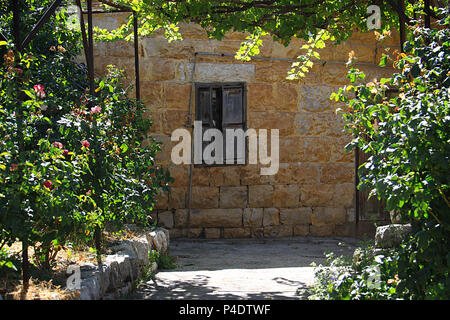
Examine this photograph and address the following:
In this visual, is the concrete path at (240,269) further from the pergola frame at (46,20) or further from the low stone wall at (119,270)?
the pergola frame at (46,20)

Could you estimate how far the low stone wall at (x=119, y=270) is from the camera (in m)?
3.81

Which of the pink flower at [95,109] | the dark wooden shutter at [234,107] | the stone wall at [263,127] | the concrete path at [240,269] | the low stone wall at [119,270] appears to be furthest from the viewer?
the dark wooden shutter at [234,107]

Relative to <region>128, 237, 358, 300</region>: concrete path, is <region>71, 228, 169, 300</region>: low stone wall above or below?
above

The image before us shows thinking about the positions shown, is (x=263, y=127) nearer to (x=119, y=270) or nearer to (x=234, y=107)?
(x=234, y=107)

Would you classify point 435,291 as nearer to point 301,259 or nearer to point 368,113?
point 368,113

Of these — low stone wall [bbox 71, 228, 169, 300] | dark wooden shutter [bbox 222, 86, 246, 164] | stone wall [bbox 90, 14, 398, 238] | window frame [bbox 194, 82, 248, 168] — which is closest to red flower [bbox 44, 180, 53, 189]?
low stone wall [bbox 71, 228, 169, 300]

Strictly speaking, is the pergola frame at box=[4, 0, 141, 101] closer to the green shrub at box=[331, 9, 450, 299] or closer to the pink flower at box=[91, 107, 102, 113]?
the pink flower at box=[91, 107, 102, 113]

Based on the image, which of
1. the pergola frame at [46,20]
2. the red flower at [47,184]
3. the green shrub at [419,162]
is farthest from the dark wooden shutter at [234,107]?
the red flower at [47,184]

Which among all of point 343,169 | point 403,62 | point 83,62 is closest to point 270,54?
point 343,169

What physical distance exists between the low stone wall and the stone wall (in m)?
2.47

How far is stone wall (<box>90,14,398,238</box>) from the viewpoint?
8617 mm

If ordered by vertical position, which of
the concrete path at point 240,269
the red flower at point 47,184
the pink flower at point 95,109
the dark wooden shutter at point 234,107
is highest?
the dark wooden shutter at point 234,107

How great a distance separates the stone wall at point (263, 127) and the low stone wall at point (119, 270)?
2465 millimetres
